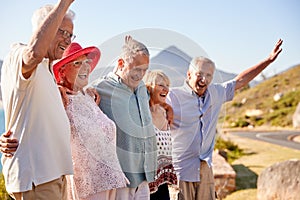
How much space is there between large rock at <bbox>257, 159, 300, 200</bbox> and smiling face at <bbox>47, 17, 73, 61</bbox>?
12.3 ft

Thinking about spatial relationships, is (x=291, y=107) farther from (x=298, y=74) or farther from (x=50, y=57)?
(x=50, y=57)

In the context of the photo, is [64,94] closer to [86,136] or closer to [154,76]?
[86,136]

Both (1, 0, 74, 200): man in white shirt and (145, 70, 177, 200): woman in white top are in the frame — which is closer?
(1, 0, 74, 200): man in white shirt

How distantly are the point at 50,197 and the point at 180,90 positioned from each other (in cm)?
147

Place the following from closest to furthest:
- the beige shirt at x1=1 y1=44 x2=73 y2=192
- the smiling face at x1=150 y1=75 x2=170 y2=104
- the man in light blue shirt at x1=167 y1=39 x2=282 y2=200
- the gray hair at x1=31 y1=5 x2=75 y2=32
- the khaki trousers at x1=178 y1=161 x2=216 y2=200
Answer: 1. the beige shirt at x1=1 y1=44 x2=73 y2=192
2. the gray hair at x1=31 y1=5 x2=75 y2=32
3. the smiling face at x1=150 y1=75 x2=170 y2=104
4. the man in light blue shirt at x1=167 y1=39 x2=282 y2=200
5. the khaki trousers at x1=178 y1=161 x2=216 y2=200

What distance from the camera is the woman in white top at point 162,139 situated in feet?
10.6

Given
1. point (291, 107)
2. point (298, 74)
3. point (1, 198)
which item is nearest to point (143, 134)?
point (1, 198)

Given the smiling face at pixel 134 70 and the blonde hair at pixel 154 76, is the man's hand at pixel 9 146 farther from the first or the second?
the blonde hair at pixel 154 76

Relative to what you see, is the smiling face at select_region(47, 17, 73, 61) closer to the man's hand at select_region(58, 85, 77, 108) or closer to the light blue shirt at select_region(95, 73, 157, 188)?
the man's hand at select_region(58, 85, 77, 108)

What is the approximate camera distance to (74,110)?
2.70m

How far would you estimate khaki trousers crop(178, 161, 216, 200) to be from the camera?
11.9 feet

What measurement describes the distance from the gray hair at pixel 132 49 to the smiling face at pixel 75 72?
0.21 m

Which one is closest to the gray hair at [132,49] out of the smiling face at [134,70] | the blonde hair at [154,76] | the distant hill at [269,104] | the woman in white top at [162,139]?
the smiling face at [134,70]

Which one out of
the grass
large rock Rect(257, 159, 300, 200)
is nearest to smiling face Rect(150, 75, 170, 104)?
large rock Rect(257, 159, 300, 200)
